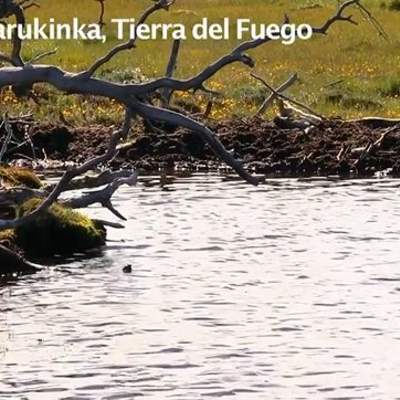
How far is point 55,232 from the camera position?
23953 millimetres

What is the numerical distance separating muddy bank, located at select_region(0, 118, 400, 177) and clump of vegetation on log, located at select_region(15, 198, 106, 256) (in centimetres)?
929

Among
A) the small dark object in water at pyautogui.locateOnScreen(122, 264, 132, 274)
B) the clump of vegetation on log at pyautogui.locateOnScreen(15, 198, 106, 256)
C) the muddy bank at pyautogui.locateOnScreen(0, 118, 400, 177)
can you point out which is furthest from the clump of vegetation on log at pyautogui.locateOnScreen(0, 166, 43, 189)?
the muddy bank at pyautogui.locateOnScreen(0, 118, 400, 177)

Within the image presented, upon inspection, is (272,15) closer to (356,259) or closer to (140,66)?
(140,66)

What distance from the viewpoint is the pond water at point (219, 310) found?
16.1 metres

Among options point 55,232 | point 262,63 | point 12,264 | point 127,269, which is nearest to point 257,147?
point 55,232

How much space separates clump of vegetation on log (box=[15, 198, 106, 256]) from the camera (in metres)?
23.6

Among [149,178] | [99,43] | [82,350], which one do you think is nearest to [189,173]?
[149,178]

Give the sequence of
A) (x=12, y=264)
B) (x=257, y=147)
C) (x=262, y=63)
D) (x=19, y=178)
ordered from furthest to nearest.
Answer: (x=262, y=63) < (x=257, y=147) < (x=19, y=178) < (x=12, y=264)

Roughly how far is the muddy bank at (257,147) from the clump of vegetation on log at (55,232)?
30.5 feet

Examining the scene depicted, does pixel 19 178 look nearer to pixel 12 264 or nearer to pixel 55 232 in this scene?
pixel 55 232

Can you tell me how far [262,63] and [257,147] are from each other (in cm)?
1221

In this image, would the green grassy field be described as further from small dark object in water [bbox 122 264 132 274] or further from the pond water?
small dark object in water [bbox 122 264 132 274]

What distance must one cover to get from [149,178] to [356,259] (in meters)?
10.6

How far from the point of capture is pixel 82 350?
17422 mm
